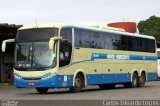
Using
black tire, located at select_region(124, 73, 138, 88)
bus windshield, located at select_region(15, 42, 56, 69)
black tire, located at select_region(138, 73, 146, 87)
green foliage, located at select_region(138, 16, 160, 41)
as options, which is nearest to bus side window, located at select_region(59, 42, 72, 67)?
bus windshield, located at select_region(15, 42, 56, 69)

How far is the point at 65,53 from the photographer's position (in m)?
23.8

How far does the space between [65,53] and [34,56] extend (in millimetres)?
1373

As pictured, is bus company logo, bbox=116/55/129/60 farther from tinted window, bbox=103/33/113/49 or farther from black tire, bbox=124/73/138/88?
black tire, bbox=124/73/138/88

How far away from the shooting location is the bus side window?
23.6 meters

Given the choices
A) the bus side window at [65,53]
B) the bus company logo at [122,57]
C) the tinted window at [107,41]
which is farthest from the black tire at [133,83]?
the bus side window at [65,53]

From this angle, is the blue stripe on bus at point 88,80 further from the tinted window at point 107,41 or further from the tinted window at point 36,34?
the tinted window at point 36,34

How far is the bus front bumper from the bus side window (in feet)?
2.01

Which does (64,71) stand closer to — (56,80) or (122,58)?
(56,80)

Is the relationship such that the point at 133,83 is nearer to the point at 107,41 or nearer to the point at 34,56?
the point at 107,41

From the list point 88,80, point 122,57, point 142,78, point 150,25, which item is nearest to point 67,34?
point 88,80

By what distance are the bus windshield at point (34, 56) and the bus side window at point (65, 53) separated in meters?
0.45

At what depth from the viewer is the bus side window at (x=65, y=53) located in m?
23.6

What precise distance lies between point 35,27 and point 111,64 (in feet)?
19.4

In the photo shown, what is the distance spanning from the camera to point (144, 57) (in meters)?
32.3
